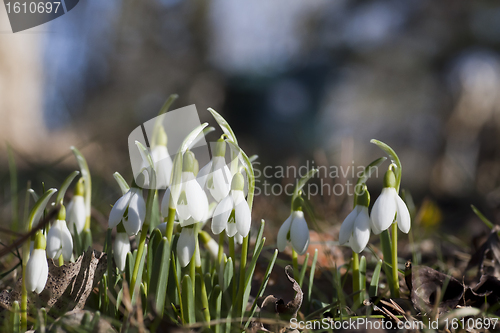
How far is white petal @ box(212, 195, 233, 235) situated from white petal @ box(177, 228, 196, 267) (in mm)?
93

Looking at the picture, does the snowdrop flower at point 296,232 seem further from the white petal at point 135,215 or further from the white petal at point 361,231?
the white petal at point 135,215

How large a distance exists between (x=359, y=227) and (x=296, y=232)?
0.15 meters

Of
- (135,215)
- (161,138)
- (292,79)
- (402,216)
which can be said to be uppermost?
(161,138)

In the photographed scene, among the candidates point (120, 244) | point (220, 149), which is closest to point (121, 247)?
point (120, 244)

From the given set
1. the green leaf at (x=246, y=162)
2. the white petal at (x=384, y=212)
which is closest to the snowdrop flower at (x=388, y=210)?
the white petal at (x=384, y=212)

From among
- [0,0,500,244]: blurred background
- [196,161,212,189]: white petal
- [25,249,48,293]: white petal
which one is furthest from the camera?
[0,0,500,244]: blurred background

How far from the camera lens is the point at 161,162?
2.67ft

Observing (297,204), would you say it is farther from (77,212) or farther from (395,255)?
(77,212)

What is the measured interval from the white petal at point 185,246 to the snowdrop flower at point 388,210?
1.36ft

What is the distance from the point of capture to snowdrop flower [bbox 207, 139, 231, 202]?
760mm

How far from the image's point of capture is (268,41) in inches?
299

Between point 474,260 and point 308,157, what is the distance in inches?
168

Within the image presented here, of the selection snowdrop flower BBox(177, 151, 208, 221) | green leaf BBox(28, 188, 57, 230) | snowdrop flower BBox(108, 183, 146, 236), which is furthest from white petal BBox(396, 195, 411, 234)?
green leaf BBox(28, 188, 57, 230)

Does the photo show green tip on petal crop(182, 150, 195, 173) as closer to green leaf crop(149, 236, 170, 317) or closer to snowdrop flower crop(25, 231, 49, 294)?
green leaf crop(149, 236, 170, 317)
